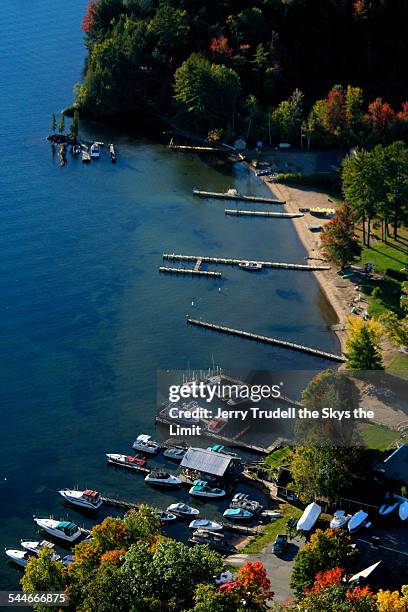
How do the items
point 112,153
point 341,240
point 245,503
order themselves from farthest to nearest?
point 112,153 → point 341,240 → point 245,503

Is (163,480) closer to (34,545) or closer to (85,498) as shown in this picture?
(85,498)

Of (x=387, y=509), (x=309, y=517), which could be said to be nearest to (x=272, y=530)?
(x=309, y=517)

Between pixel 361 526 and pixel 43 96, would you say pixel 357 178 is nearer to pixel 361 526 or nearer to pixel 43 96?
pixel 361 526

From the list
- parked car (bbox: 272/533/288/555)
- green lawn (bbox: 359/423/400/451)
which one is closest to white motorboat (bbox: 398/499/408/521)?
green lawn (bbox: 359/423/400/451)

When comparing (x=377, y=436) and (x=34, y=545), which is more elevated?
(x=377, y=436)

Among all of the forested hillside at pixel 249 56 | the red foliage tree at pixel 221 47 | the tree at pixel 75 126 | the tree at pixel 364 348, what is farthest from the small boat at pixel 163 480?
the red foliage tree at pixel 221 47

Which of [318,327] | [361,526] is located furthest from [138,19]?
[361,526]

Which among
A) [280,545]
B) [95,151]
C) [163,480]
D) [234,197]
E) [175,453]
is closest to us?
[280,545]

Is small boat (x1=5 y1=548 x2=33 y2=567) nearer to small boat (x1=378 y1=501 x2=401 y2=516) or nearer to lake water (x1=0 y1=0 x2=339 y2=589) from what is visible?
lake water (x1=0 y1=0 x2=339 y2=589)
